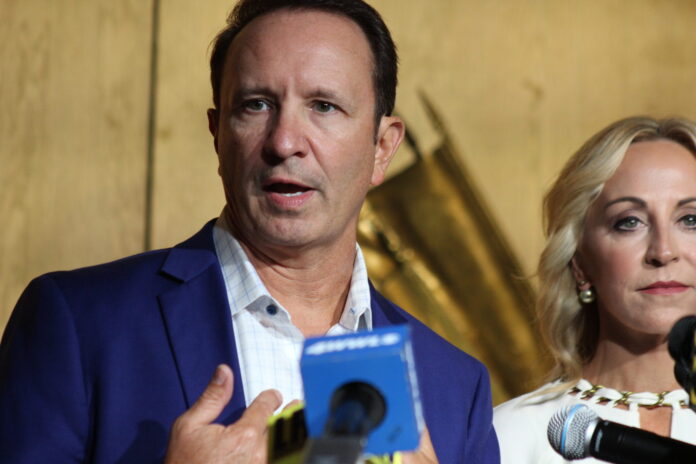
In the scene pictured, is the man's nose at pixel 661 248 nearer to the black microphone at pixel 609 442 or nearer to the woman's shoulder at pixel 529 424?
the woman's shoulder at pixel 529 424

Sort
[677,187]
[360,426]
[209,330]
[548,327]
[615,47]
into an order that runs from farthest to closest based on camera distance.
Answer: [615,47] → [548,327] → [677,187] → [209,330] → [360,426]

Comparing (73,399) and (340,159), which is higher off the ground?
(340,159)

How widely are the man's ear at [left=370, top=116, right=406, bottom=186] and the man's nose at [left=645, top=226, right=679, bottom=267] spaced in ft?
2.06

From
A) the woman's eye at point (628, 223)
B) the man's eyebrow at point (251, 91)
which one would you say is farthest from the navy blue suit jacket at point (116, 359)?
the woman's eye at point (628, 223)

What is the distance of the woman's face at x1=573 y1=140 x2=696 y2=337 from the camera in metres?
2.17

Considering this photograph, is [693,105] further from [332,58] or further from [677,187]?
[332,58]

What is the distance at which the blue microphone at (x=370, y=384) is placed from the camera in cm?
87

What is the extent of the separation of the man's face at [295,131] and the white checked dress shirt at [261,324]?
0.04 m

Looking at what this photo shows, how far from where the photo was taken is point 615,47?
139 inches

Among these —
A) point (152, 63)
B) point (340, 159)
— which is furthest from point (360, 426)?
point (152, 63)

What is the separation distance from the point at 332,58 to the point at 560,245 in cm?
89

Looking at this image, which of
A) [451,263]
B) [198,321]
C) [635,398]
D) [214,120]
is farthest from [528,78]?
[198,321]

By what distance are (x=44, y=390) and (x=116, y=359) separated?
0.34 ft

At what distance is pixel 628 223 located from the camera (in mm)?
2248
